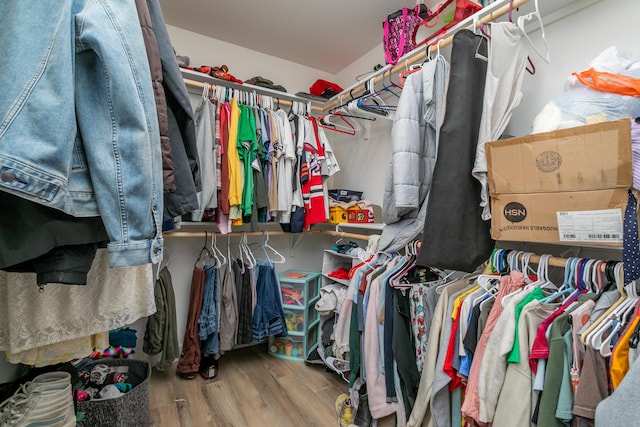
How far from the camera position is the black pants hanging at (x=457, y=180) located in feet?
3.70

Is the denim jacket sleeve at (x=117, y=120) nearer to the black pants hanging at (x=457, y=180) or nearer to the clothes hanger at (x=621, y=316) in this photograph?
the black pants hanging at (x=457, y=180)

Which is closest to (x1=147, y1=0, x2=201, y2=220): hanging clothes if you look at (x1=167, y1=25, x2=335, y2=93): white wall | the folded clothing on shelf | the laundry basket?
the laundry basket

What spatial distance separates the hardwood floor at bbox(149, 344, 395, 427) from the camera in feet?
5.36

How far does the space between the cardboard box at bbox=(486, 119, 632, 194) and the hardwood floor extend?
124 centimetres

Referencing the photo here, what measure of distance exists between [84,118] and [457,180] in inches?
43.8

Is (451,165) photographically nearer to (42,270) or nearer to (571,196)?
(571,196)

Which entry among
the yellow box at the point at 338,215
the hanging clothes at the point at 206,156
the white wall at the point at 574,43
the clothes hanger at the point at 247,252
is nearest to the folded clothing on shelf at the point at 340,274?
the yellow box at the point at 338,215

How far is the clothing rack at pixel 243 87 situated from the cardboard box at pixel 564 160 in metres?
1.68

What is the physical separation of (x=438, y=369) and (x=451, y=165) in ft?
2.48

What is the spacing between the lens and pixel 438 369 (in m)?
1.10

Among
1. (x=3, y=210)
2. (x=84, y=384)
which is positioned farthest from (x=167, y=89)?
(x=84, y=384)

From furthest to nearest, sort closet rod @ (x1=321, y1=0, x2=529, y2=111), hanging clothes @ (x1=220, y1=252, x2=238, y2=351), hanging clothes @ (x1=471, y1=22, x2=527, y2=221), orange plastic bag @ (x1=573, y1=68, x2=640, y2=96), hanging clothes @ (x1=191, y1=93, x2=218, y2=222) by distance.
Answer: hanging clothes @ (x1=220, y1=252, x2=238, y2=351) < hanging clothes @ (x1=191, y1=93, x2=218, y2=222) < closet rod @ (x1=321, y1=0, x2=529, y2=111) < hanging clothes @ (x1=471, y1=22, x2=527, y2=221) < orange plastic bag @ (x1=573, y1=68, x2=640, y2=96)

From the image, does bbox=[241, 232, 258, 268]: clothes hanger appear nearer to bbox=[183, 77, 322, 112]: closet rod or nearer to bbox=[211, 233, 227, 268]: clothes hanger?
bbox=[211, 233, 227, 268]: clothes hanger

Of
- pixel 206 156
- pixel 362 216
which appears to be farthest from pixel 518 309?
pixel 206 156
